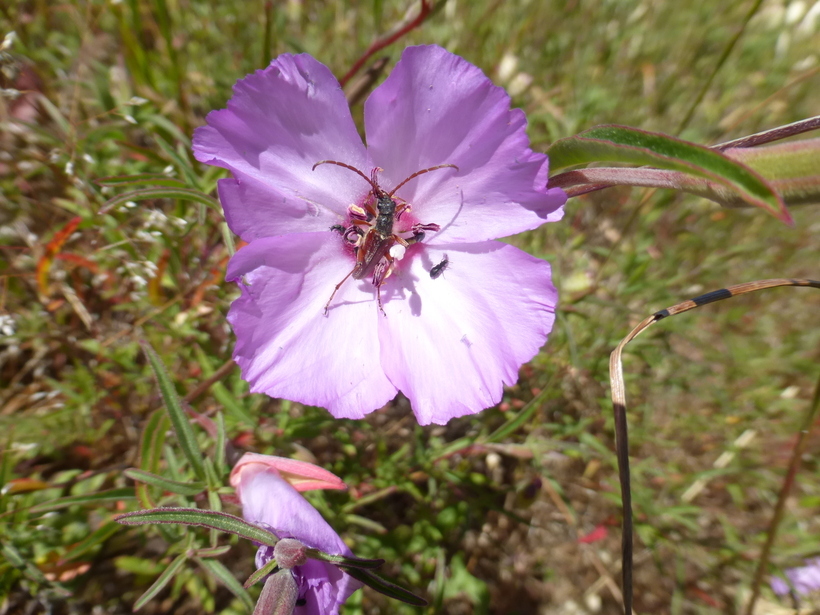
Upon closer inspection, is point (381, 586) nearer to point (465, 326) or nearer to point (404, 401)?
point (465, 326)

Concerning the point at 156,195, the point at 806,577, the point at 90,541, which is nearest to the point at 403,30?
the point at 156,195

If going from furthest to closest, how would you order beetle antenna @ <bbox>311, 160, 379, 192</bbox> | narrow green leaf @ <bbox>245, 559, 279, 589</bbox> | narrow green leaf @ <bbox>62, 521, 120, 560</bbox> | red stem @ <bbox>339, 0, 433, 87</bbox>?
red stem @ <bbox>339, 0, 433, 87</bbox>
narrow green leaf @ <bbox>62, 521, 120, 560</bbox>
beetle antenna @ <bbox>311, 160, 379, 192</bbox>
narrow green leaf @ <bbox>245, 559, 279, 589</bbox>

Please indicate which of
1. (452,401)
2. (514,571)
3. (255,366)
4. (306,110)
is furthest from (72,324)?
(514,571)

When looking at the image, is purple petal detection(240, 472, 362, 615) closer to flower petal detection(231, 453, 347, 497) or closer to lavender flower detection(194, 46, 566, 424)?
flower petal detection(231, 453, 347, 497)

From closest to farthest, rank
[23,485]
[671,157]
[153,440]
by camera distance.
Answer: [671,157]
[153,440]
[23,485]

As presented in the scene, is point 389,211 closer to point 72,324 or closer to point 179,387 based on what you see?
point 179,387

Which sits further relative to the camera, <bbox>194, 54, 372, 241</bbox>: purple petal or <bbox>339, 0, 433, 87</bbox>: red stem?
<bbox>339, 0, 433, 87</bbox>: red stem

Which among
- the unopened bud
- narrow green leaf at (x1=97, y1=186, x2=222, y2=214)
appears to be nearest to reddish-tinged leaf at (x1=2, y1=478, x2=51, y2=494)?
narrow green leaf at (x1=97, y1=186, x2=222, y2=214)
